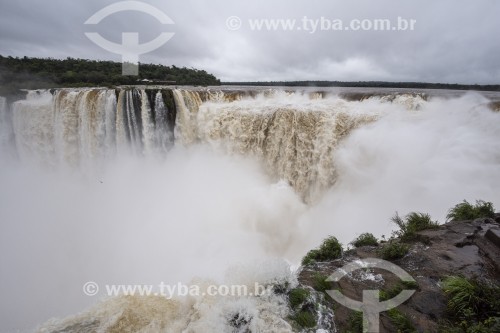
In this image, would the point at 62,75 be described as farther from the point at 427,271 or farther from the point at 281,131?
the point at 427,271

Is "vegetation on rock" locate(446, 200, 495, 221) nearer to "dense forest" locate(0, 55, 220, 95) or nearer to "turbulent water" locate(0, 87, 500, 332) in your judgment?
"turbulent water" locate(0, 87, 500, 332)

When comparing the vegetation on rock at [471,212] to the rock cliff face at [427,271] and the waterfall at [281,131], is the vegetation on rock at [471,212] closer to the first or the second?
the rock cliff face at [427,271]

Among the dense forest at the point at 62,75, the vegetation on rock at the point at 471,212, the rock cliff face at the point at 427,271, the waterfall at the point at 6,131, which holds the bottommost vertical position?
the rock cliff face at the point at 427,271

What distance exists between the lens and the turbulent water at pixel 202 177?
12.0 m

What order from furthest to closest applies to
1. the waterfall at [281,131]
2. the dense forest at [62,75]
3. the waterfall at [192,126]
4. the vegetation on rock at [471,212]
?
1. the dense forest at [62,75]
2. the waterfall at [192,126]
3. the waterfall at [281,131]
4. the vegetation on rock at [471,212]

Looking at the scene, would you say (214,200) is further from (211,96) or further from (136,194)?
(211,96)

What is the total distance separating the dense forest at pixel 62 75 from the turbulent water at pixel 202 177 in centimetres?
863

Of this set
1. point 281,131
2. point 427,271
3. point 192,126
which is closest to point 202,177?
point 192,126

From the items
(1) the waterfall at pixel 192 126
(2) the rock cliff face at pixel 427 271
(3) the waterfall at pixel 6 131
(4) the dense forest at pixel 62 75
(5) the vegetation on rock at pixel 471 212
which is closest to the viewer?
(2) the rock cliff face at pixel 427 271

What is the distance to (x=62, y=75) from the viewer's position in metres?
35.4

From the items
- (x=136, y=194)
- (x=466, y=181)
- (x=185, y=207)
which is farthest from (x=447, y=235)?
(x=136, y=194)

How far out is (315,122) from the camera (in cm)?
1534

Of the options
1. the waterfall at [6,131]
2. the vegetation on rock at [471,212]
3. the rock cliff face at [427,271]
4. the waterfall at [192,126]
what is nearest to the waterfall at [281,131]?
the waterfall at [192,126]

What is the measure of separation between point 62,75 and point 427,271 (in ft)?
148
